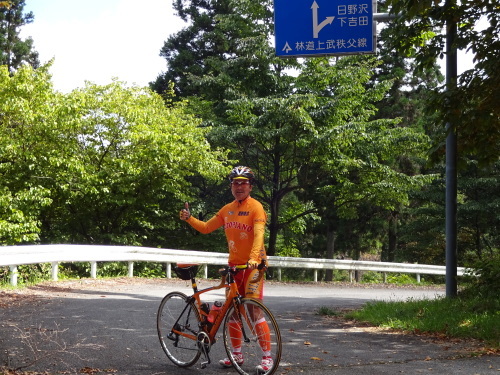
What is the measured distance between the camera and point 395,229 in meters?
37.4

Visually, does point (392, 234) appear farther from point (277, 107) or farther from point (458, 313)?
point (458, 313)

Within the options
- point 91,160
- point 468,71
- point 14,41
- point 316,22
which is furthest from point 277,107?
point 14,41

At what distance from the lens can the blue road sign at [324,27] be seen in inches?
496

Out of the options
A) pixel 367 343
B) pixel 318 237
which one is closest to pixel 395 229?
pixel 318 237

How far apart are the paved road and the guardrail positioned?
1.31 meters

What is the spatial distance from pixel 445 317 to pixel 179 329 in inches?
190

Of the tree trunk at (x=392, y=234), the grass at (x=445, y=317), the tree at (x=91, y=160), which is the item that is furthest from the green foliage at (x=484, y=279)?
the tree trunk at (x=392, y=234)

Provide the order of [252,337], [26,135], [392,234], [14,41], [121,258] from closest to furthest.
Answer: [252,337], [121,258], [26,135], [392,234], [14,41]

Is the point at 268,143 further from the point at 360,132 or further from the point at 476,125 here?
the point at 476,125

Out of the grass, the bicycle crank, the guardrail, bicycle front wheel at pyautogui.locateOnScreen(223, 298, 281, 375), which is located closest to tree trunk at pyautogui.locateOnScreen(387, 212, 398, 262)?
the guardrail

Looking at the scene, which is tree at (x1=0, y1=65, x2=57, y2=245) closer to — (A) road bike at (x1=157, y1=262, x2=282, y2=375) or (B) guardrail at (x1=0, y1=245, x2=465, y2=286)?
(B) guardrail at (x1=0, y1=245, x2=465, y2=286)

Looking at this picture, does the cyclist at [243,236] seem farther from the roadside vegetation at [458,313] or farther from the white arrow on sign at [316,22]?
the white arrow on sign at [316,22]

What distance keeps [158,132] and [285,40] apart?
12668 mm

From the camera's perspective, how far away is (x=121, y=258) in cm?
1698
